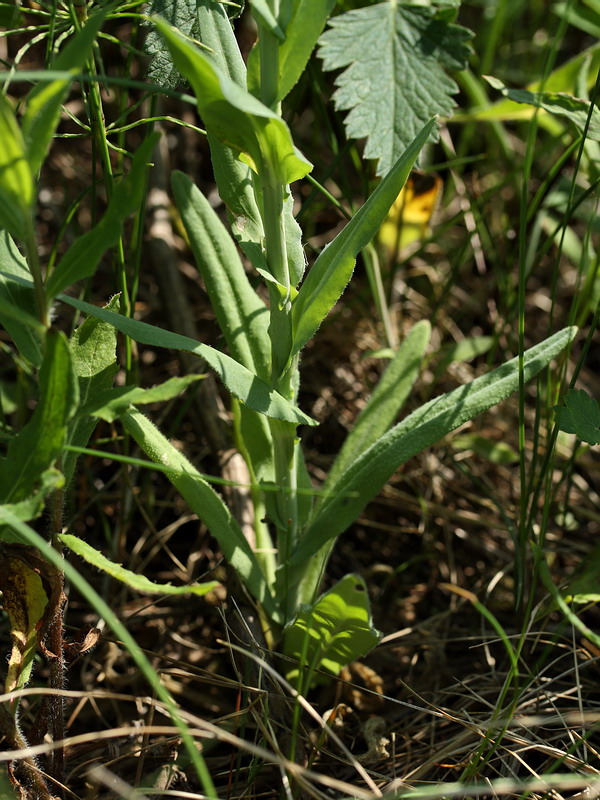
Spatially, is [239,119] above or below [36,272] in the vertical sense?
above

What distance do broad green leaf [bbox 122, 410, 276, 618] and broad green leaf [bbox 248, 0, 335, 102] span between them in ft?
2.02

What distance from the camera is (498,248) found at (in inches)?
98.3

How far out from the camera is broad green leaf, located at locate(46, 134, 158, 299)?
3.42 ft

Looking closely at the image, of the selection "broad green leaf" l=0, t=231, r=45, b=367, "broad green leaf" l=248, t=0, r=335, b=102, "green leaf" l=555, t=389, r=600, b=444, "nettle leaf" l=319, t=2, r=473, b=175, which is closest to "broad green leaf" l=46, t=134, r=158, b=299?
"broad green leaf" l=0, t=231, r=45, b=367

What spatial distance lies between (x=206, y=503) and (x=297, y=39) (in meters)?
0.84

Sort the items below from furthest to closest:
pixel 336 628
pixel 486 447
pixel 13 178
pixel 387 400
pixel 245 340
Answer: pixel 486 447 < pixel 387 400 < pixel 245 340 < pixel 336 628 < pixel 13 178

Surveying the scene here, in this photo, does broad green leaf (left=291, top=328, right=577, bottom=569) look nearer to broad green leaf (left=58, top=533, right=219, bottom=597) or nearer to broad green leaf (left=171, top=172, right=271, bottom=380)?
broad green leaf (left=171, top=172, right=271, bottom=380)

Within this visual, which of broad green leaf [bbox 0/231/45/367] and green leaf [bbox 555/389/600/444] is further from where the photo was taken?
green leaf [bbox 555/389/600/444]

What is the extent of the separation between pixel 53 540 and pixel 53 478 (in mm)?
251

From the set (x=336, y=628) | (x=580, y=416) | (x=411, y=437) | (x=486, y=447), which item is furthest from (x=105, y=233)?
(x=486, y=447)

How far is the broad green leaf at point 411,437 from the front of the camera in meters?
1.47

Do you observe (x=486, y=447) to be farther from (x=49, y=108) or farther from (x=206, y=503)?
(x=49, y=108)

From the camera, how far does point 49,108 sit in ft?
3.31

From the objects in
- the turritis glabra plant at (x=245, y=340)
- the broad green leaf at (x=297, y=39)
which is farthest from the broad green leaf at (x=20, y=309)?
the broad green leaf at (x=297, y=39)
